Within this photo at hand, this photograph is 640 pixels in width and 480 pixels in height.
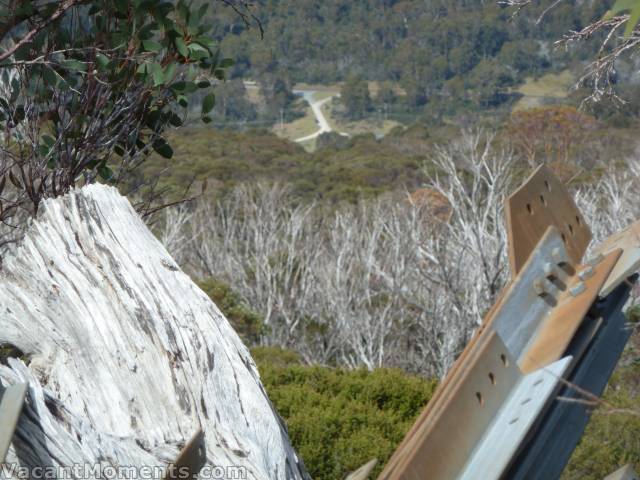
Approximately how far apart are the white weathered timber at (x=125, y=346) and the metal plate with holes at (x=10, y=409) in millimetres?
333

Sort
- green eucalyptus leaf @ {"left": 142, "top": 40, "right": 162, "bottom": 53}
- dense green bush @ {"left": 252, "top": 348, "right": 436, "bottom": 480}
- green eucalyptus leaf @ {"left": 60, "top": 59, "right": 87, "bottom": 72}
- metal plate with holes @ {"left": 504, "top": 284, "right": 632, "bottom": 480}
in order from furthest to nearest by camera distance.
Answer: dense green bush @ {"left": 252, "top": 348, "right": 436, "bottom": 480}, green eucalyptus leaf @ {"left": 142, "top": 40, "right": 162, "bottom": 53}, green eucalyptus leaf @ {"left": 60, "top": 59, "right": 87, "bottom": 72}, metal plate with holes @ {"left": 504, "top": 284, "right": 632, "bottom": 480}

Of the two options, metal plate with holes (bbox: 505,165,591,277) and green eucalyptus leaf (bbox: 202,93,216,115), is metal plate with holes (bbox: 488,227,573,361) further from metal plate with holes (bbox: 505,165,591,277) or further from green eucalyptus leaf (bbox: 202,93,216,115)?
green eucalyptus leaf (bbox: 202,93,216,115)

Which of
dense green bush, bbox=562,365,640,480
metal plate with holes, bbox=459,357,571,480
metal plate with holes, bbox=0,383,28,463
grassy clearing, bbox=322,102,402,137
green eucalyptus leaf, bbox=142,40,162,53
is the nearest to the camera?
metal plate with holes, bbox=459,357,571,480

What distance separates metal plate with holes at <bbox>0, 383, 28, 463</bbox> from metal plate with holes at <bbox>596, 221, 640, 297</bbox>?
95cm

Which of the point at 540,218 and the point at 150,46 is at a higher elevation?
the point at 150,46

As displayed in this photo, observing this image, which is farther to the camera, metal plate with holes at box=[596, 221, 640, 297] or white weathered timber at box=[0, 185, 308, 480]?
white weathered timber at box=[0, 185, 308, 480]

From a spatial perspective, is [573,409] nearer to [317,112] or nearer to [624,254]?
[624,254]

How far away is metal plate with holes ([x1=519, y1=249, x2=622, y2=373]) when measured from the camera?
1494mm

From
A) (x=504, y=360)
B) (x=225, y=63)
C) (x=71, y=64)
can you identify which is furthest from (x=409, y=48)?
(x=504, y=360)

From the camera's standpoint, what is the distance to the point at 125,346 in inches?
84.7

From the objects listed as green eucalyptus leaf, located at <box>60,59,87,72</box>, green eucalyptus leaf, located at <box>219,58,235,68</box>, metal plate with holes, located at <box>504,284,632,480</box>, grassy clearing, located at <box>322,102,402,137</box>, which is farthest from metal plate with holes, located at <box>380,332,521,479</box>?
grassy clearing, located at <box>322,102,402,137</box>

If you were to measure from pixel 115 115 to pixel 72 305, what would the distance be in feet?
3.48

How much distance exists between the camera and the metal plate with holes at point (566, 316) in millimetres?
1494

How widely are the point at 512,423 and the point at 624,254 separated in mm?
440
